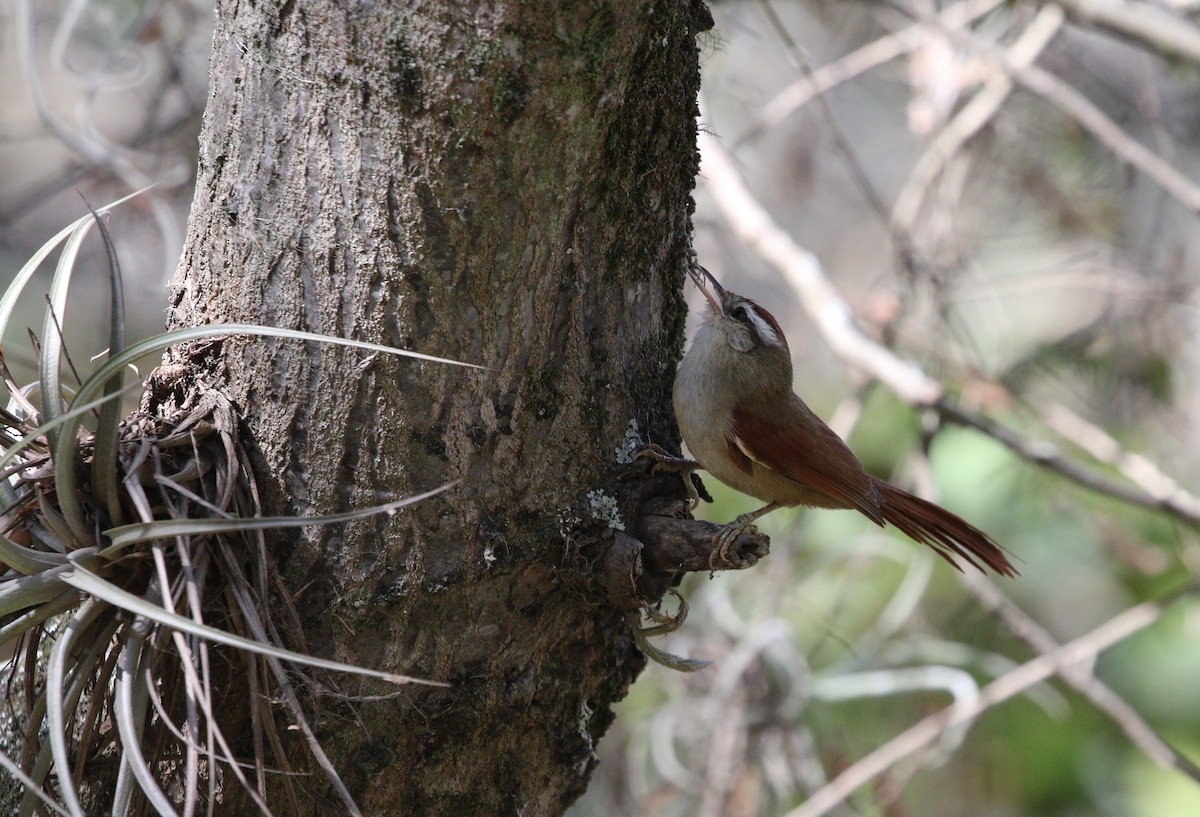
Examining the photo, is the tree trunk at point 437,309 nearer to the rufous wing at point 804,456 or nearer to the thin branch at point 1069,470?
the rufous wing at point 804,456

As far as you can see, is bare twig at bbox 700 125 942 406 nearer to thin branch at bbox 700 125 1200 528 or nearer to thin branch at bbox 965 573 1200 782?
thin branch at bbox 700 125 1200 528

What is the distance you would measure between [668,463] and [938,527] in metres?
1.17

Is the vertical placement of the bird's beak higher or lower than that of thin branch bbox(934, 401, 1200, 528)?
higher

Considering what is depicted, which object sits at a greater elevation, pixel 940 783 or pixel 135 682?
pixel 135 682

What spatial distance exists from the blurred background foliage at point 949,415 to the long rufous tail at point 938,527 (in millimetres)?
439

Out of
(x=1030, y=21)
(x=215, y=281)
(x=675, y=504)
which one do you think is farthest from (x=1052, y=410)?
(x=215, y=281)

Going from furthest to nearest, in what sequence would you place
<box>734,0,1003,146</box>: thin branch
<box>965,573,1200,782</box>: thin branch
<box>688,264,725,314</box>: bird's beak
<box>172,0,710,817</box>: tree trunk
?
<box>734,0,1003,146</box>: thin branch → <box>965,573,1200,782</box>: thin branch → <box>688,264,725,314</box>: bird's beak → <box>172,0,710,817</box>: tree trunk

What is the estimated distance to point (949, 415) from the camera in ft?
10.4

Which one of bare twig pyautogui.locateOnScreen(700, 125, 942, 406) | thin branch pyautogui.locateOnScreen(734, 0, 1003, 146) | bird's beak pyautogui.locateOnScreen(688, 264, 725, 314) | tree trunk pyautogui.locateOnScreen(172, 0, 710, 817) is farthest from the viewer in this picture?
thin branch pyautogui.locateOnScreen(734, 0, 1003, 146)

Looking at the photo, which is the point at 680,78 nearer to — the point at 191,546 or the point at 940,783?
the point at 191,546

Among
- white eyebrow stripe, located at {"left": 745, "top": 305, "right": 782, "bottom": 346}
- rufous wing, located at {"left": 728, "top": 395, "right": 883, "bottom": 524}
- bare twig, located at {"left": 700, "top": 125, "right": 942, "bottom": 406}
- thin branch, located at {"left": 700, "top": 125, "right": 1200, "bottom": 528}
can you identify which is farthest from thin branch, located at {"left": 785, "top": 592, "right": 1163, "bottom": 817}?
white eyebrow stripe, located at {"left": 745, "top": 305, "right": 782, "bottom": 346}

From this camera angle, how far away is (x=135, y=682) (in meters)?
1.49

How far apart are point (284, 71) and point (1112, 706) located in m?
3.03

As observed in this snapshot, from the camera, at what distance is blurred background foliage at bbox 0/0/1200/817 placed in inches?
145
